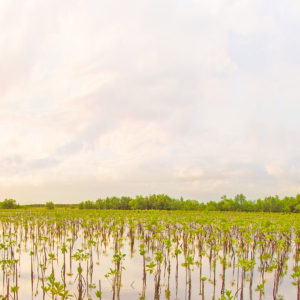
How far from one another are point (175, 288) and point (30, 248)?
9.61 metres

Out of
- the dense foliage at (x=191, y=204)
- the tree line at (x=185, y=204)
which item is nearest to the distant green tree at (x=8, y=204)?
the tree line at (x=185, y=204)

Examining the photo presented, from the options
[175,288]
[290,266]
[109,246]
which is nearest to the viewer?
[175,288]

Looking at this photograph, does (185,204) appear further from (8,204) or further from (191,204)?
(8,204)

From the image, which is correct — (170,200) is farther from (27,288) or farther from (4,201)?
(27,288)

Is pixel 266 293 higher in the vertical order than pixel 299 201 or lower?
higher

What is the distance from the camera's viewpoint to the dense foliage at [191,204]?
79500 mm

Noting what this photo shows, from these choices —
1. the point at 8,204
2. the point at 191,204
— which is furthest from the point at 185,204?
the point at 8,204

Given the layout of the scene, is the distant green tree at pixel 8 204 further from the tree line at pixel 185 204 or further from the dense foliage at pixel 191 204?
the dense foliage at pixel 191 204

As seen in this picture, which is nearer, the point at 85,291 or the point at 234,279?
the point at 85,291

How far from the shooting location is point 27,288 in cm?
932

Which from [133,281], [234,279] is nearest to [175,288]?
[133,281]

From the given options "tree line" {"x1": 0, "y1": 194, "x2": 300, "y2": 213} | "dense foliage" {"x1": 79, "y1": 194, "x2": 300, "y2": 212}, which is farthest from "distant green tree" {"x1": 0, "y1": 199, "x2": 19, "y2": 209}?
"dense foliage" {"x1": 79, "y1": 194, "x2": 300, "y2": 212}

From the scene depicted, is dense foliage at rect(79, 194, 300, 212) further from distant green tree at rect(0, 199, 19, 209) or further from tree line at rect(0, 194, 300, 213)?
distant green tree at rect(0, 199, 19, 209)

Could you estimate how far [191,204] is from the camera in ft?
261
